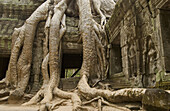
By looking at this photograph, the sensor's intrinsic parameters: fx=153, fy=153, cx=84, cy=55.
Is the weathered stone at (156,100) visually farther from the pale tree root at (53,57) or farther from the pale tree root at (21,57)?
the pale tree root at (21,57)

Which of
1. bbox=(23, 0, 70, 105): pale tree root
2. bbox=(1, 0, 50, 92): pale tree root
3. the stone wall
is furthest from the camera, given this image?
bbox=(1, 0, 50, 92): pale tree root

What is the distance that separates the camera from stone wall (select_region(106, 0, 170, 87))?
268 centimetres

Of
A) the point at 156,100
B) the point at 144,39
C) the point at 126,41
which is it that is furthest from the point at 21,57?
the point at 156,100

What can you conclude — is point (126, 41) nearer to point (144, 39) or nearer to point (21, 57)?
point (144, 39)

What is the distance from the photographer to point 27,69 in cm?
536

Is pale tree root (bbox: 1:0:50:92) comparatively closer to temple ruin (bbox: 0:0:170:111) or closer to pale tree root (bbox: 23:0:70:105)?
temple ruin (bbox: 0:0:170:111)

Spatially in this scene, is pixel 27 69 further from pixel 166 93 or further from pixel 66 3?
pixel 166 93

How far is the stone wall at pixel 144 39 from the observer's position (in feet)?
8.80

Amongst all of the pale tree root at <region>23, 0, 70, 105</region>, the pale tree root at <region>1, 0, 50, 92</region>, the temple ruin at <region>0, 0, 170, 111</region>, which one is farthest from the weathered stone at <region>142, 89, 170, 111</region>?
the pale tree root at <region>1, 0, 50, 92</region>

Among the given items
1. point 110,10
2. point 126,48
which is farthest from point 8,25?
point 126,48

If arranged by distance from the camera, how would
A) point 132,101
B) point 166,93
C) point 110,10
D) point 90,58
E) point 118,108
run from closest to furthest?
1. point 166,93
2. point 132,101
3. point 118,108
4. point 90,58
5. point 110,10

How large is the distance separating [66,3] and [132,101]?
16.9 feet

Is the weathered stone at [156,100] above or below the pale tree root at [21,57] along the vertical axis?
below

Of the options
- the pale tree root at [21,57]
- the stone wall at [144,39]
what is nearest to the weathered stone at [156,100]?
the stone wall at [144,39]
